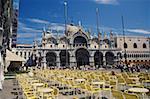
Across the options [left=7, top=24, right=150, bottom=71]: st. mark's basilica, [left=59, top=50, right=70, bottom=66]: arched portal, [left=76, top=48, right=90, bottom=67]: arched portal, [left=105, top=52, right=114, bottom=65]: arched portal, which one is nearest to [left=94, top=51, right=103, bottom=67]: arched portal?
[left=7, top=24, right=150, bottom=71]: st. mark's basilica

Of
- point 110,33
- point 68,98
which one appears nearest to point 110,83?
point 68,98

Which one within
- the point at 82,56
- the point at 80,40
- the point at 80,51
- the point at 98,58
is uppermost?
the point at 80,40

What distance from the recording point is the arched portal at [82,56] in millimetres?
77000

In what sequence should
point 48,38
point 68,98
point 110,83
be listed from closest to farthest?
1. point 68,98
2. point 110,83
3. point 48,38

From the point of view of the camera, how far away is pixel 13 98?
36.0 feet

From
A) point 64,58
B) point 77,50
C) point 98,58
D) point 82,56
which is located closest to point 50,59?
point 64,58

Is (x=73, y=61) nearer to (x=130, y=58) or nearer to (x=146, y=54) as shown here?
(x=130, y=58)

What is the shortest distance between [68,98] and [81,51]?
6682 centimetres

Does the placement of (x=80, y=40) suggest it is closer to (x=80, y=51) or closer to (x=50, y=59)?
(x=80, y=51)

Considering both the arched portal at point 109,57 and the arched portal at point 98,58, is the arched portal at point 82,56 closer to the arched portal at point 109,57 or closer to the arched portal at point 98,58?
the arched portal at point 98,58

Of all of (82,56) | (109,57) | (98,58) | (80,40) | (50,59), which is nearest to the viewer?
(50,59)

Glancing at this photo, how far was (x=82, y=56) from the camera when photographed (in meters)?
77.2

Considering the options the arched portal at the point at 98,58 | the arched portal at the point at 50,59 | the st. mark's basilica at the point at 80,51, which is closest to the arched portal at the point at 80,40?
the st. mark's basilica at the point at 80,51

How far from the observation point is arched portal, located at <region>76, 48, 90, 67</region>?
77.0 meters
